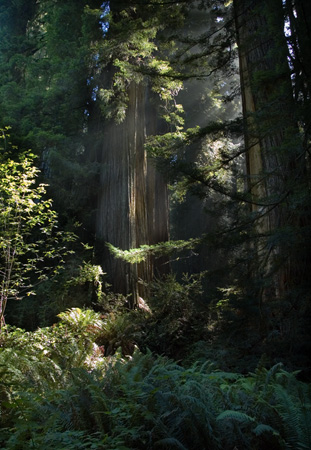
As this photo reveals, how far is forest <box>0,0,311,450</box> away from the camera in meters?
2.68

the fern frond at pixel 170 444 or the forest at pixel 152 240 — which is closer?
the fern frond at pixel 170 444

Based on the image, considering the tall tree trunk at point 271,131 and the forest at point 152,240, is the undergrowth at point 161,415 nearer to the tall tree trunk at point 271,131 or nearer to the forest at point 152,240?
the forest at point 152,240

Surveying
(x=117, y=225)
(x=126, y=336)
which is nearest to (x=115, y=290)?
(x=117, y=225)

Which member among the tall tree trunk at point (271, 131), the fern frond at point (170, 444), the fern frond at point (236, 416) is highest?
the tall tree trunk at point (271, 131)

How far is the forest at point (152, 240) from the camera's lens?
8.80ft

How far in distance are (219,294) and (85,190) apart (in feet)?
22.9

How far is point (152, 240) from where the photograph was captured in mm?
10773

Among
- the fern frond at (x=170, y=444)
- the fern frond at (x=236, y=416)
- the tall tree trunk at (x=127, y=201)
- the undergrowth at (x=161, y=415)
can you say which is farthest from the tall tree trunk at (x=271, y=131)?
the tall tree trunk at (x=127, y=201)

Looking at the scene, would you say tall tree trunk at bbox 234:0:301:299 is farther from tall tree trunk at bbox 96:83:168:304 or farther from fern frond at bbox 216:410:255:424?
tall tree trunk at bbox 96:83:168:304

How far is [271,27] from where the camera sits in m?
3.62

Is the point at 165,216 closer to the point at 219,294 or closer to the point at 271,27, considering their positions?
the point at 219,294

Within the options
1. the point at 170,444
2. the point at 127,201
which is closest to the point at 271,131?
the point at 170,444

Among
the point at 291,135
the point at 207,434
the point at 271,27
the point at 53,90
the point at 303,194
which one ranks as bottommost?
the point at 207,434

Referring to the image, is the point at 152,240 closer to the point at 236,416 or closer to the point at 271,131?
the point at 271,131
